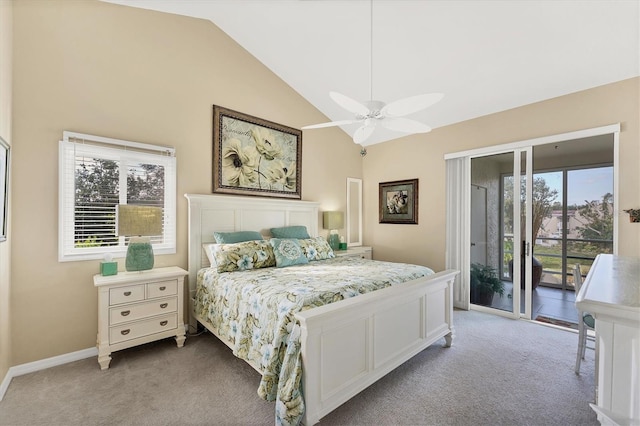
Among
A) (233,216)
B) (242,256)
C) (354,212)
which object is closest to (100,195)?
(233,216)

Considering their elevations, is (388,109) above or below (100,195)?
above

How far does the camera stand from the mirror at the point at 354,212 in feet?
17.2

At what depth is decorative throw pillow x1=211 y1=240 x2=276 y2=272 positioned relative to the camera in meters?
2.91

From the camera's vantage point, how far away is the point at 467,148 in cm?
411

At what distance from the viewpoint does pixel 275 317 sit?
195 cm

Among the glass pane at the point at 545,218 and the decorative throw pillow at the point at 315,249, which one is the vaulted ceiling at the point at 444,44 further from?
the decorative throw pillow at the point at 315,249

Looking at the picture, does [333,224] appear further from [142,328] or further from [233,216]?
[142,328]

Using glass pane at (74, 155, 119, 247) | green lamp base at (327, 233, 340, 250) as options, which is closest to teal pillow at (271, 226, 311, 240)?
green lamp base at (327, 233, 340, 250)

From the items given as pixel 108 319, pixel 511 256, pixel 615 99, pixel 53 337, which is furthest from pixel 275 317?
pixel 615 99

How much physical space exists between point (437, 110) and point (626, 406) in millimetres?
3949

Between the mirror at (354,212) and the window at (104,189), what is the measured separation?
2.99 metres

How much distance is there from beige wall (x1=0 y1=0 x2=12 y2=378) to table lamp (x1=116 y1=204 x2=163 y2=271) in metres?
0.78

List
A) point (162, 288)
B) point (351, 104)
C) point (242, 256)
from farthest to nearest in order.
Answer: point (242, 256), point (162, 288), point (351, 104)

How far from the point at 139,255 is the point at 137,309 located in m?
0.51
